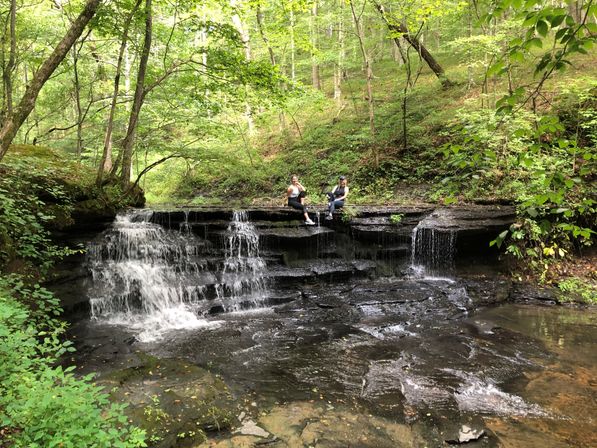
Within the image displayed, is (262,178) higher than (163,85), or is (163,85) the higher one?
(163,85)

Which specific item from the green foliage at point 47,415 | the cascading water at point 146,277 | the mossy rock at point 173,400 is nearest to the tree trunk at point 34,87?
the green foliage at point 47,415

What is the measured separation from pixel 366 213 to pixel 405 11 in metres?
6.64

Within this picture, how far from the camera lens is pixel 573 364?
634 centimetres

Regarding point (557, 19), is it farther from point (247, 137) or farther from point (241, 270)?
point (247, 137)

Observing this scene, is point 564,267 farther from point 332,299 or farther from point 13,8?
point 13,8

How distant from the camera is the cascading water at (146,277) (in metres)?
8.62

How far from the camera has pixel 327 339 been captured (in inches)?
296

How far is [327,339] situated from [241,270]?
13.3 ft

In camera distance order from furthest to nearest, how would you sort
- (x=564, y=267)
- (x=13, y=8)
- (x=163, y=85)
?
1. (x=163, y=85)
2. (x=564, y=267)
3. (x=13, y=8)

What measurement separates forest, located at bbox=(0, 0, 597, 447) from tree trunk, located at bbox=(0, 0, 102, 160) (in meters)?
0.02

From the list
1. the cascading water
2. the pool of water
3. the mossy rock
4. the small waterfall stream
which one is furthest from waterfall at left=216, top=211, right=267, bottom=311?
the mossy rock

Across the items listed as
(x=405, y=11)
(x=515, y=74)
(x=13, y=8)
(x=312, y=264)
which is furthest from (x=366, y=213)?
(x=515, y=74)

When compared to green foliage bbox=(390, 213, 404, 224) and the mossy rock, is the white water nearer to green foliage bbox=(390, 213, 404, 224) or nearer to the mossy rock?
green foliage bbox=(390, 213, 404, 224)

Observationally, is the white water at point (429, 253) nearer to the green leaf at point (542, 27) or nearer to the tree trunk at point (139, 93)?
the tree trunk at point (139, 93)
